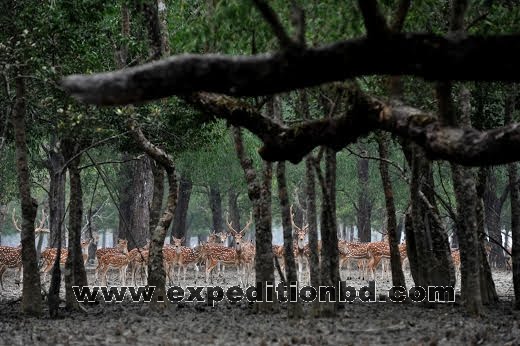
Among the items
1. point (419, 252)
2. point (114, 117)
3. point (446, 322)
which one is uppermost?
point (114, 117)

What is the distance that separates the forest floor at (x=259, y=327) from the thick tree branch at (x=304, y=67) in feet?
13.9

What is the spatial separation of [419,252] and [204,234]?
56.5 meters

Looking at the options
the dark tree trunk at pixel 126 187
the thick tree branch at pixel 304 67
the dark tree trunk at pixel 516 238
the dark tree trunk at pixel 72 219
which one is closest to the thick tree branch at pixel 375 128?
the thick tree branch at pixel 304 67

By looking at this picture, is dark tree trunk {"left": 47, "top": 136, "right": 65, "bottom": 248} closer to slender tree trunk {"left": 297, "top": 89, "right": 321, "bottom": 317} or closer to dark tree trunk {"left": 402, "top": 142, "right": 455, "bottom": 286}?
slender tree trunk {"left": 297, "top": 89, "right": 321, "bottom": 317}

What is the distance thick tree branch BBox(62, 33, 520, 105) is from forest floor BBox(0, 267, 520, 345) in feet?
13.9

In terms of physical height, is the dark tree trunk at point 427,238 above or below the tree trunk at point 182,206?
below

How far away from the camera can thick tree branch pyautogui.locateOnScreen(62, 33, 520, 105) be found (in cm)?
466

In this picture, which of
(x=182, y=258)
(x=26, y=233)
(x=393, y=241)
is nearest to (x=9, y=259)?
(x=182, y=258)

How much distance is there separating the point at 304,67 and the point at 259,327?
6.00 metres

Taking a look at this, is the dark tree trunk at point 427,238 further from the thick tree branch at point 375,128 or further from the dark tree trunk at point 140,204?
the dark tree trunk at point 140,204

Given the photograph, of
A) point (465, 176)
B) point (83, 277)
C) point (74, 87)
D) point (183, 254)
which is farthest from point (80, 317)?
point (183, 254)

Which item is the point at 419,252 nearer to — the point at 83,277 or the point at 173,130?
the point at 173,130

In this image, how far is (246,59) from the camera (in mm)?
4715

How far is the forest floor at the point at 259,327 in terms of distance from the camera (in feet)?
28.5
